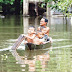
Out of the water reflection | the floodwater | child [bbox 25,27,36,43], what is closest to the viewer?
the floodwater

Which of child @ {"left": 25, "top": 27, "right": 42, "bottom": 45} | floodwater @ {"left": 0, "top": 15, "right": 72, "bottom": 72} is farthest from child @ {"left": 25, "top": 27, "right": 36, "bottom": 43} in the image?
floodwater @ {"left": 0, "top": 15, "right": 72, "bottom": 72}

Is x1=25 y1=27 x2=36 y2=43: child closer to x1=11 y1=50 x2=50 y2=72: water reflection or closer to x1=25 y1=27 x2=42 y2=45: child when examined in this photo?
x1=25 y1=27 x2=42 y2=45: child

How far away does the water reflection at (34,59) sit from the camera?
11171 mm

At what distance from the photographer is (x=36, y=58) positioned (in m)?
12.9

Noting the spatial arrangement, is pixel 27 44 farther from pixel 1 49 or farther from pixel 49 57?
pixel 49 57

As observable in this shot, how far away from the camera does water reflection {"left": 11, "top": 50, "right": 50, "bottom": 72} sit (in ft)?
36.7

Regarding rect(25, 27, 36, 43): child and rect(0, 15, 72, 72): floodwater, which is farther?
rect(25, 27, 36, 43): child

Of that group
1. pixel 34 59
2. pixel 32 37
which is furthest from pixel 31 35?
pixel 34 59

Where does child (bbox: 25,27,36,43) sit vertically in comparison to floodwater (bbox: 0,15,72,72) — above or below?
above

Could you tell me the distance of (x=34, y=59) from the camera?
12695 mm

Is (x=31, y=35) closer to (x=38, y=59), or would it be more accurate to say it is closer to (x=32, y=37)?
(x=32, y=37)

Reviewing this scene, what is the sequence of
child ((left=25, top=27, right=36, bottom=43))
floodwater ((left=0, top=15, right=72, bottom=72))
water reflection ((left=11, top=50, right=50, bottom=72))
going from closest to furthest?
floodwater ((left=0, top=15, right=72, bottom=72)), water reflection ((left=11, top=50, right=50, bottom=72)), child ((left=25, top=27, right=36, bottom=43))

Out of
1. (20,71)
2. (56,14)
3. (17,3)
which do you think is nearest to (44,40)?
(20,71)

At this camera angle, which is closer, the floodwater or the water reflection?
the floodwater
